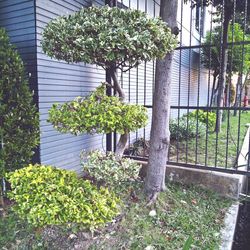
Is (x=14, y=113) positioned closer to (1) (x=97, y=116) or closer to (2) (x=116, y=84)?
(1) (x=97, y=116)

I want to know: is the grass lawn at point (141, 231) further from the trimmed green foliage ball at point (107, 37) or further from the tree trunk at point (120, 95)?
the trimmed green foliage ball at point (107, 37)

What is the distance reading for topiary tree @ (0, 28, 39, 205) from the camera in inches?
101

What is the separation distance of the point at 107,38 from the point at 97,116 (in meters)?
0.64

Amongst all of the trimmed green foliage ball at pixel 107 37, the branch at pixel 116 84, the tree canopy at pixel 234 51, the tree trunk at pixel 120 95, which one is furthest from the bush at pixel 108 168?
the tree canopy at pixel 234 51

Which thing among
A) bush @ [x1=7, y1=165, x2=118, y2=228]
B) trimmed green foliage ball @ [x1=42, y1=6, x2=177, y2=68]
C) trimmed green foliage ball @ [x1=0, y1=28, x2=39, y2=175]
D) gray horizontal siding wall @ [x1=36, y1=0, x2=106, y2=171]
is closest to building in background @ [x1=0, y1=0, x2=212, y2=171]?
gray horizontal siding wall @ [x1=36, y1=0, x2=106, y2=171]

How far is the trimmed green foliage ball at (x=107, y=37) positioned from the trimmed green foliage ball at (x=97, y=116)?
381 mm

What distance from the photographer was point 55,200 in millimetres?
2090

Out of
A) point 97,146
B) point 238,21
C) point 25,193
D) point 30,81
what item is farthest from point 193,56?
point 25,193

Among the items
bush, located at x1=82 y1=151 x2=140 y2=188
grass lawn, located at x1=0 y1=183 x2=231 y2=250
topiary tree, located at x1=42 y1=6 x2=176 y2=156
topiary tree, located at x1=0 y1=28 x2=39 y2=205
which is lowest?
grass lawn, located at x1=0 y1=183 x2=231 y2=250

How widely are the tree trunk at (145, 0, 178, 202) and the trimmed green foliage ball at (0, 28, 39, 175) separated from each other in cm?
134

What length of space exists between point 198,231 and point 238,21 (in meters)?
6.74

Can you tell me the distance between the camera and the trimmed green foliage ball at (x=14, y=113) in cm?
257

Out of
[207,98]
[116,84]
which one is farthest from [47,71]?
[207,98]

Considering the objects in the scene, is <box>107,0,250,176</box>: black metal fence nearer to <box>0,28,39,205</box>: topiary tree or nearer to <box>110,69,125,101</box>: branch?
<box>110,69,125,101</box>: branch
